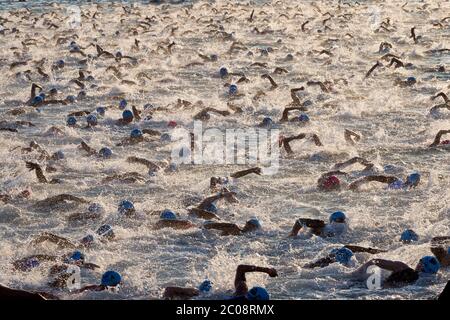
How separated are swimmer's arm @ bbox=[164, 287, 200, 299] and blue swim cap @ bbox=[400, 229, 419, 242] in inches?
118

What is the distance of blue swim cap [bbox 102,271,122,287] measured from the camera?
7.92 metres

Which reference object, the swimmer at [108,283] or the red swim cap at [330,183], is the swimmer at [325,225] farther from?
the swimmer at [108,283]

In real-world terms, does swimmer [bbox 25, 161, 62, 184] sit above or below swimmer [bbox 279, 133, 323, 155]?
below

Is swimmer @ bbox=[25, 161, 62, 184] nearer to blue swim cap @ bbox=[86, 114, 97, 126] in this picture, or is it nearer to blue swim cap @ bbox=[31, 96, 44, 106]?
blue swim cap @ bbox=[86, 114, 97, 126]

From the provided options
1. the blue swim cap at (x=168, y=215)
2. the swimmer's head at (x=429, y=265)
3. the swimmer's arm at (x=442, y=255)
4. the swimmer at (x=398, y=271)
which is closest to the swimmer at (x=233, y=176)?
the blue swim cap at (x=168, y=215)

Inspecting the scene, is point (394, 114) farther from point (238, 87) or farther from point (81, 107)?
point (81, 107)

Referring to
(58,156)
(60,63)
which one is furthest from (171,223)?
(60,63)

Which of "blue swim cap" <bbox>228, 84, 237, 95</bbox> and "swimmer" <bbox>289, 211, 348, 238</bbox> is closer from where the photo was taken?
"swimmer" <bbox>289, 211, 348, 238</bbox>

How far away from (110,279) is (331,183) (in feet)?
15.4

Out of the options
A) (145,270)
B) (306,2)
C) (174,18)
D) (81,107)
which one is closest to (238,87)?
(81,107)

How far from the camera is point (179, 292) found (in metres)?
7.69

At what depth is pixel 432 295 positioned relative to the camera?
296 inches

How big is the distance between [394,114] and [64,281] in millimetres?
10229

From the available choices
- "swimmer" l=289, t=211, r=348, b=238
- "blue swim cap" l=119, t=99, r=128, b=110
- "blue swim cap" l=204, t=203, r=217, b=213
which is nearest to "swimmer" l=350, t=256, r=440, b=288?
"swimmer" l=289, t=211, r=348, b=238
